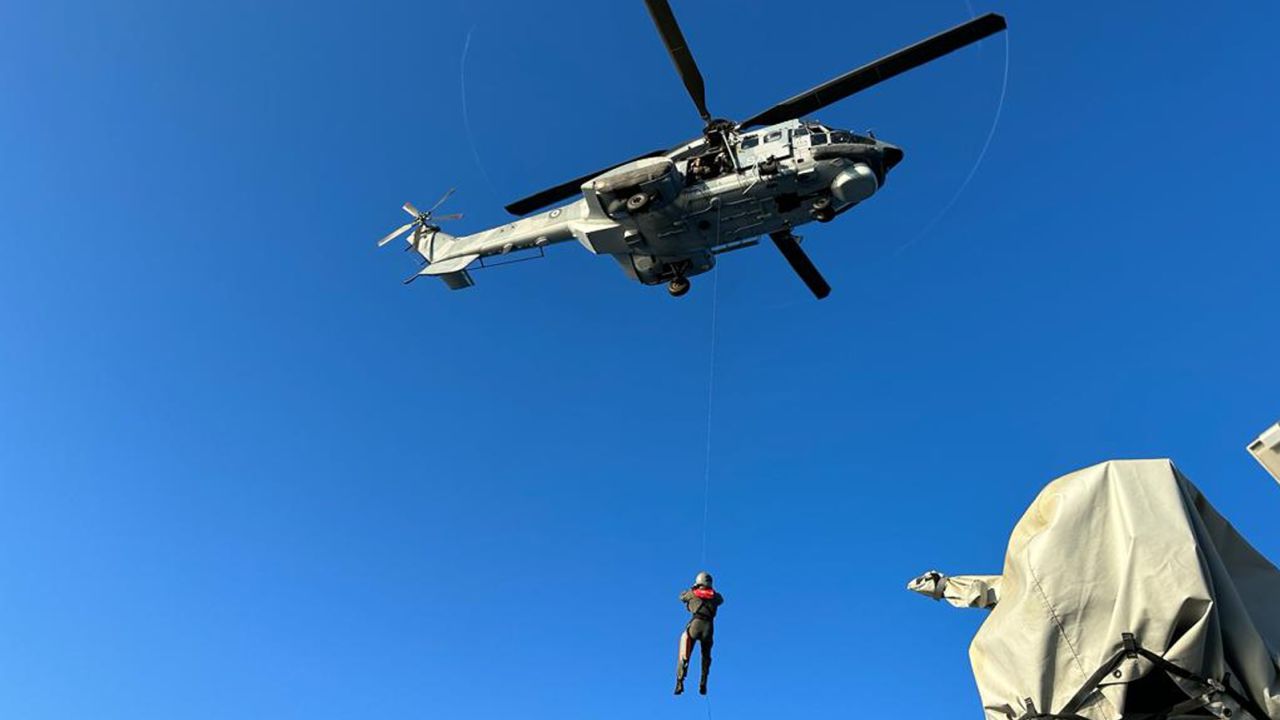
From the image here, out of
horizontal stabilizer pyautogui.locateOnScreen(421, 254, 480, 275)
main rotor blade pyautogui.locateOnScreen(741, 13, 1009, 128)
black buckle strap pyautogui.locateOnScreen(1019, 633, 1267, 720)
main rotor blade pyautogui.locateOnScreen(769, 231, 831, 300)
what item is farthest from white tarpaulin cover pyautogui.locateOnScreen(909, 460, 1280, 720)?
horizontal stabilizer pyautogui.locateOnScreen(421, 254, 480, 275)

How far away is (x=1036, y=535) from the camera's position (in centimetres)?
468

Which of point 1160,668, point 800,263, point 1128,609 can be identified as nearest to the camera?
point 1160,668

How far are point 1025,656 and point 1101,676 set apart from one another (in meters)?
0.44

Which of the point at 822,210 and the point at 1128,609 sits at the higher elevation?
the point at 822,210

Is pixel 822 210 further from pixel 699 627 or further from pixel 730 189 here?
pixel 699 627

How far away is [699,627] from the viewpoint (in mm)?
10633

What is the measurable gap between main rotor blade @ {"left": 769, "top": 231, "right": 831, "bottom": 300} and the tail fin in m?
8.35

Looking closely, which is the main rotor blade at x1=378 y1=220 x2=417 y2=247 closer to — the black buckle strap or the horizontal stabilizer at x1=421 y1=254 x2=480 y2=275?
the horizontal stabilizer at x1=421 y1=254 x2=480 y2=275

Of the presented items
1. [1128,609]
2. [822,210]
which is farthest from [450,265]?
[1128,609]

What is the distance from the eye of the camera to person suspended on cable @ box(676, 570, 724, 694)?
10641 mm

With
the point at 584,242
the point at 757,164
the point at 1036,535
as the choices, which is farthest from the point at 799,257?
the point at 1036,535

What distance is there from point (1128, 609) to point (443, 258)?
19437 mm

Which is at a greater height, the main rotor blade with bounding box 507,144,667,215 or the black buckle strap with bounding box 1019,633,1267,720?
the main rotor blade with bounding box 507,144,667,215

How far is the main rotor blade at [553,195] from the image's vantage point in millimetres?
17586
